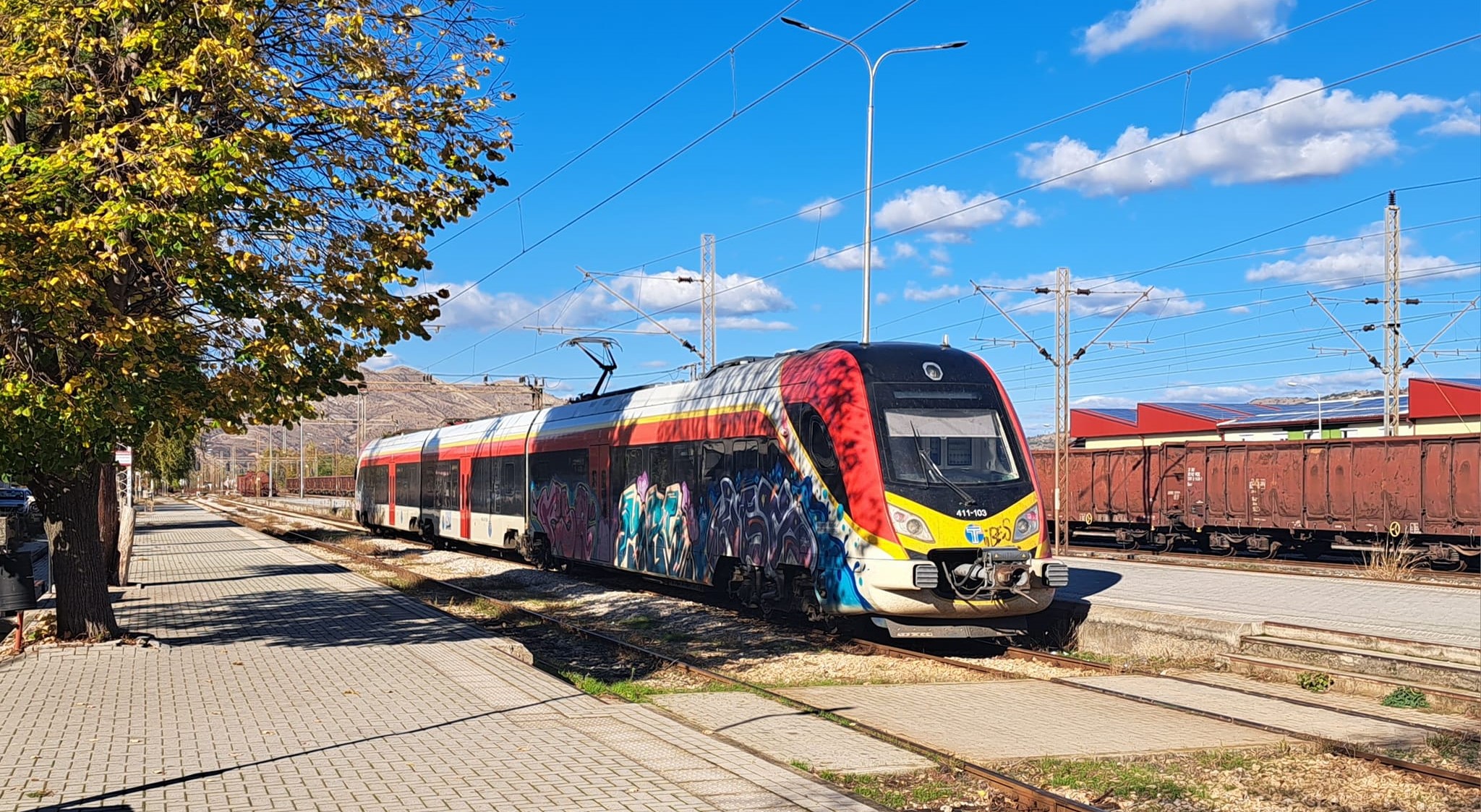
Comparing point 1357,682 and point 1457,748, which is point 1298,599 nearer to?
point 1357,682

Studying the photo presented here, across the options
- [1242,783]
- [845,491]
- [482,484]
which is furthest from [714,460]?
[482,484]

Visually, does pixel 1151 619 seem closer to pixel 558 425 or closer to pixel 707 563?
pixel 707 563

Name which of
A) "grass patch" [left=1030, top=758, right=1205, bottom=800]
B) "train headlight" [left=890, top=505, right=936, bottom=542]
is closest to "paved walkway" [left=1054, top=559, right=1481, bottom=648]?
"train headlight" [left=890, top=505, right=936, bottom=542]

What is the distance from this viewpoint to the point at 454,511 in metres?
30.3

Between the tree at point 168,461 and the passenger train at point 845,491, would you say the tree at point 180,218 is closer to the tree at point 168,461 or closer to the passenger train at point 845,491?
the passenger train at point 845,491

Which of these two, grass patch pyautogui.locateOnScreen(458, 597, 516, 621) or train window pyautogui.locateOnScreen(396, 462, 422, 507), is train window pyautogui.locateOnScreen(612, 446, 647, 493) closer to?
grass patch pyautogui.locateOnScreen(458, 597, 516, 621)

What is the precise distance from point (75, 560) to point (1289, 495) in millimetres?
23820

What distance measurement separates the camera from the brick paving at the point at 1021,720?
29.5 feet

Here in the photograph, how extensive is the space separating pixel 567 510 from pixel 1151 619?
11246 mm

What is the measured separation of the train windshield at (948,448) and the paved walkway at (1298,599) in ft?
8.46

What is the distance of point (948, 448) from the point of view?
13.8m

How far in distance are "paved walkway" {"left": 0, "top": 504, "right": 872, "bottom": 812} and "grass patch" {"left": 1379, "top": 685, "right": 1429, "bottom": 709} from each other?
6130 mm

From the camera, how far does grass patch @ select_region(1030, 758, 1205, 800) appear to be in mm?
7668

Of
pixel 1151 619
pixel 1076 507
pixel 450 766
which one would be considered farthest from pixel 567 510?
pixel 1076 507
